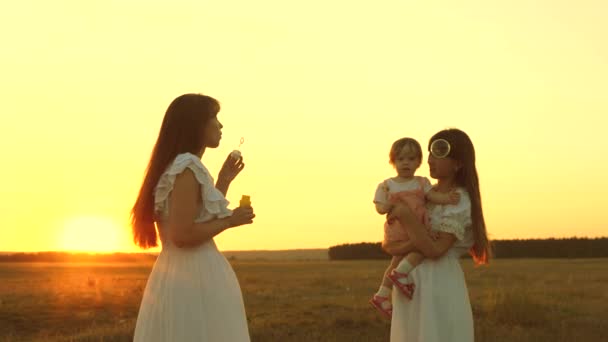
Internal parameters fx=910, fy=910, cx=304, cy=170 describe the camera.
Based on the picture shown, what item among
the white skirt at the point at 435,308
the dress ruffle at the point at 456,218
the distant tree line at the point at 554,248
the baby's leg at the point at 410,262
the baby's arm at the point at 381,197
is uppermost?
the baby's arm at the point at 381,197

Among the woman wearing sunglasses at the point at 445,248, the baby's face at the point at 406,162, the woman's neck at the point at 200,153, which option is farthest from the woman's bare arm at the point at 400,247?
the woman's neck at the point at 200,153

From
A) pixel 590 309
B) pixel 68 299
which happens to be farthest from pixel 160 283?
pixel 68 299

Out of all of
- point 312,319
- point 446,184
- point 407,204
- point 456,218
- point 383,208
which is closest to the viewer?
point 456,218

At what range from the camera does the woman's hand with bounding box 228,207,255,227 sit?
4.40m

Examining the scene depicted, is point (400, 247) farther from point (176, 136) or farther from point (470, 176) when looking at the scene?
point (176, 136)

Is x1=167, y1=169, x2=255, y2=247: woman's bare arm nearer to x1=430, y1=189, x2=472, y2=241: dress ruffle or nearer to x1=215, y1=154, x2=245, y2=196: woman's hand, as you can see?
x1=215, y1=154, x2=245, y2=196: woman's hand

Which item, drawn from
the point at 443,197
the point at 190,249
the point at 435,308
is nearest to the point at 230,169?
the point at 190,249

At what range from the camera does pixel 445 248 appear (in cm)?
514

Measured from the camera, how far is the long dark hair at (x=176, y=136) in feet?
14.7

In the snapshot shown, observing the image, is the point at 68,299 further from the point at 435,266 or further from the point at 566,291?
the point at 435,266

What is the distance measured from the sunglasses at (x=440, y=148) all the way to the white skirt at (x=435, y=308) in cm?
58

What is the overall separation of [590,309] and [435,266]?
1269cm

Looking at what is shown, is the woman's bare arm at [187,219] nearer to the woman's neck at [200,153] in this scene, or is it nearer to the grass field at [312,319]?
the woman's neck at [200,153]

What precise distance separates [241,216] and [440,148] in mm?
1369
